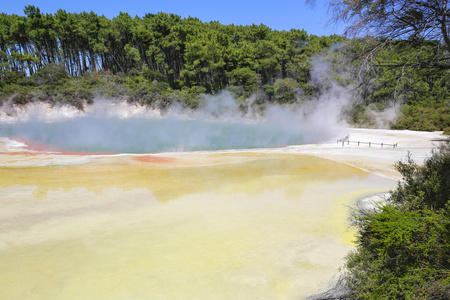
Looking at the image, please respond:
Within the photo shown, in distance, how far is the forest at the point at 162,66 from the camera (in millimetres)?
39281

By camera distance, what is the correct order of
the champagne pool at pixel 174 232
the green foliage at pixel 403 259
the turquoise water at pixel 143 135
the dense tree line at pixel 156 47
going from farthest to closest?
1. the dense tree line at pixel 156 47
2. the turquoise water at pixel 143 135
3. the champagne pool at pixel 174 232
4. the green foliage at pixel 403 259

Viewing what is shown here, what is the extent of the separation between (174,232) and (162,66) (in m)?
50.2

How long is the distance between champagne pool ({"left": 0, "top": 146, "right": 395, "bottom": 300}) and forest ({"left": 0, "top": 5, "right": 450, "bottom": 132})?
2868 centimetres

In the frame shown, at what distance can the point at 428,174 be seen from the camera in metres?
6.18

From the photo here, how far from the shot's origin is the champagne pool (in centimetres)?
511

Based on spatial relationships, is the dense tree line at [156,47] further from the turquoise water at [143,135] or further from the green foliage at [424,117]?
the green foliage at [424,117]

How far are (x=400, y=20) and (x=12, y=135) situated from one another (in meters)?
33.0

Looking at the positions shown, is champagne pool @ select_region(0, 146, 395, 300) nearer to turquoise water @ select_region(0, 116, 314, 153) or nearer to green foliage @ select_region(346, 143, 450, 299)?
green foliage @ select_region(346, 143, 450, 299)

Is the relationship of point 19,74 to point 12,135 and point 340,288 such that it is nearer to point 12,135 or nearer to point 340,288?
point 12,135

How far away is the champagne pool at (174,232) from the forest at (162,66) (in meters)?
28.7

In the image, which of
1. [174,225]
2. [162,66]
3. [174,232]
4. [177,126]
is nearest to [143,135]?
[177,126]

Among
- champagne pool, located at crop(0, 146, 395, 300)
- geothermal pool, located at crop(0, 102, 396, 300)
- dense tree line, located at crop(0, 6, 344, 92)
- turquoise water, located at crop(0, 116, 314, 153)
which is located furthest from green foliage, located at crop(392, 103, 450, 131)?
champagne pool, located at crop(0, 146, 395, 300)

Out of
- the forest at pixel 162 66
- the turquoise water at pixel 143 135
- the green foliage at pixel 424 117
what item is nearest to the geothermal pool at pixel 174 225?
the turquoise water at pixel 143 135

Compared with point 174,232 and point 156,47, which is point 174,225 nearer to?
point 174,232
